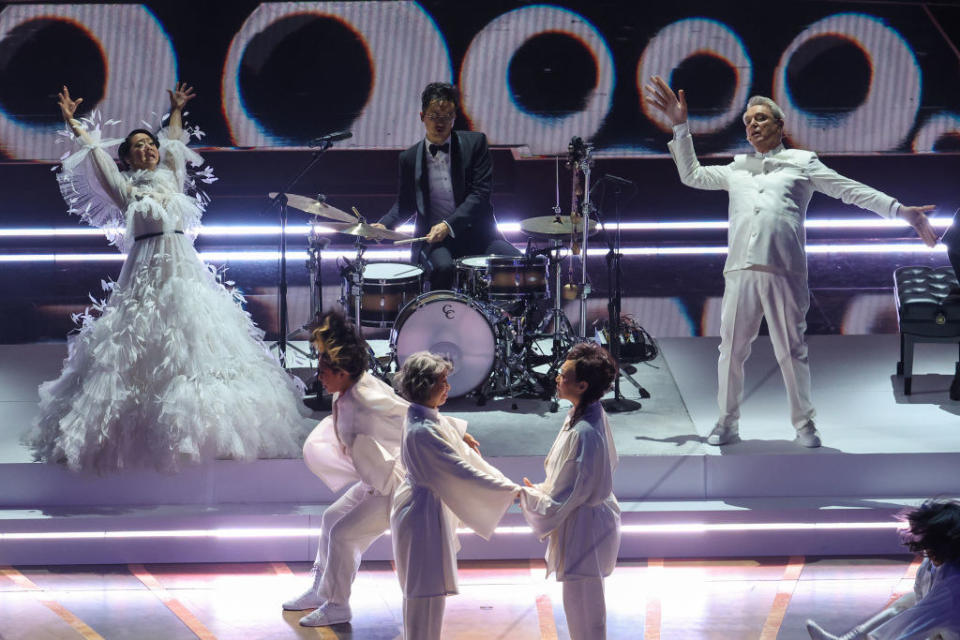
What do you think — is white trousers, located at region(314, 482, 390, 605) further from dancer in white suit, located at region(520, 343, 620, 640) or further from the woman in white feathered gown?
the woman in white feathered gown

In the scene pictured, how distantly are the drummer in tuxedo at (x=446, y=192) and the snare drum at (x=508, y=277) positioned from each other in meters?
0.31

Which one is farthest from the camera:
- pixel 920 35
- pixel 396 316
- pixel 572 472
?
pixel 920 35

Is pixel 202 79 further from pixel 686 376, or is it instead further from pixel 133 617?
pixel 133 617

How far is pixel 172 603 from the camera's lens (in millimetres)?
5207

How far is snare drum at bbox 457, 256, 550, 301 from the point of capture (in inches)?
271

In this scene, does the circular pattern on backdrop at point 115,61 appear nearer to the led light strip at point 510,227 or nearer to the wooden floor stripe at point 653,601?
the led light strip at point 510,227

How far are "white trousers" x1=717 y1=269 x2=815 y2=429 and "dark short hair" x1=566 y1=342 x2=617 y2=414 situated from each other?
7.06ft

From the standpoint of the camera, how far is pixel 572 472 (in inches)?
159

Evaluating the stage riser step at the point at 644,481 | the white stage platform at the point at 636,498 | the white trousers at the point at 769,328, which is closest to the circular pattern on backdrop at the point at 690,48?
the white trousers at the point at 769,328

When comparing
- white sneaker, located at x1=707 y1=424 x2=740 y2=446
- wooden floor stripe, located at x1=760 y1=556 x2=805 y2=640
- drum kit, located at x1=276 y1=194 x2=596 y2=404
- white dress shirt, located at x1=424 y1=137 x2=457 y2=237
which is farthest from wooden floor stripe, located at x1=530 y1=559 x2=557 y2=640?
white dress shirt, located at x1=424 y1=137 x2=457 y2=237

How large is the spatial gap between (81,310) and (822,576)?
20.8 ft

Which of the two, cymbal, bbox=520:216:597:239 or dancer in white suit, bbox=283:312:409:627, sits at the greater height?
cymbal, bbox=520:216:597:239

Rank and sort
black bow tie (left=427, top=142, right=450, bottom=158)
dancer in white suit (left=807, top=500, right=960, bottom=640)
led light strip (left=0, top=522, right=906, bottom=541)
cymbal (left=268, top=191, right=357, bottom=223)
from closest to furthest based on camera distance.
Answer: dancer in white suit (left=807, top=500, right=960, bottom=640)
led light strip (left=0, top=522, right=906, bottom=541)
cymbal (left=268, top=191, right=357, bottom=223)
black bow tie (left=427, top=142, right=450, bottom=158)

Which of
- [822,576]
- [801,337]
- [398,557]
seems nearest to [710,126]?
[801,337]
